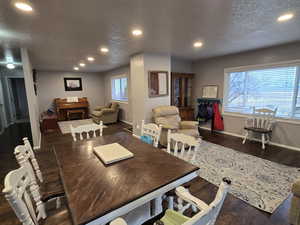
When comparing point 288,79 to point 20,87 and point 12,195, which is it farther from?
point 20,87

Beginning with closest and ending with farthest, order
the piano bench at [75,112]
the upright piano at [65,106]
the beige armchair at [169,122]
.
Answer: the beige armchair at [169,122], the upright piano at [65,106], the piano bench at [75,112]

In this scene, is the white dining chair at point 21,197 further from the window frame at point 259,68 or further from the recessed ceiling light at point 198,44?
the window frame at point 259,68

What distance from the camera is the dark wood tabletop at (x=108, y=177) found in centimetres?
88

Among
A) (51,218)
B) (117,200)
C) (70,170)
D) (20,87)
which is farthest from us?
(20,87)

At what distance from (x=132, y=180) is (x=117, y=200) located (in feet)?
0.72

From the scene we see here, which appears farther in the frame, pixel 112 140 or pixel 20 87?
pixel 20 87

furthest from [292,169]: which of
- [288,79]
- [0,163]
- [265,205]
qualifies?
[0,163]

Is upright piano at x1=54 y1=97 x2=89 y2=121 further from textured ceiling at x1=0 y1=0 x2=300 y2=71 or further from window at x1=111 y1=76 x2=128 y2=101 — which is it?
textured ceiling at x1=0 y1=0 x2=300 y2=71

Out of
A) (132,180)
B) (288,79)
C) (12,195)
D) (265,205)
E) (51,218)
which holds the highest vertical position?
(288,79)

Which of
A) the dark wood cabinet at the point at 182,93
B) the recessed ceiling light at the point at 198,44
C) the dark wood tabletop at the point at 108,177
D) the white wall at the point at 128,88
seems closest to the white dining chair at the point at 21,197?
the dark wood tabletop at the point at 108,177

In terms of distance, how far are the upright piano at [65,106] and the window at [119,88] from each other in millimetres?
1506

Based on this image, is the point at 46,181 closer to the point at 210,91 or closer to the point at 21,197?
the point at 21,197

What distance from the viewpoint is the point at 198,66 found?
540 cm

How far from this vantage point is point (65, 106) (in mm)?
6965
